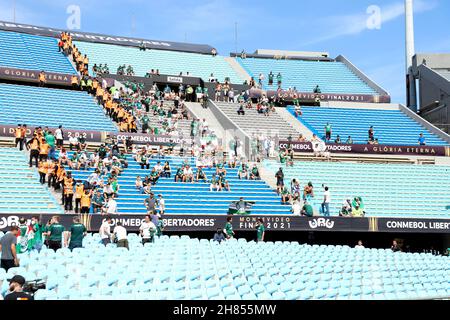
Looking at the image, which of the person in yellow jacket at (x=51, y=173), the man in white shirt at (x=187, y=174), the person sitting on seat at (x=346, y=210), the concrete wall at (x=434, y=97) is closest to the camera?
the person in yellow jacket at (x=51, y=173)

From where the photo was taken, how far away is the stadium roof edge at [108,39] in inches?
1741

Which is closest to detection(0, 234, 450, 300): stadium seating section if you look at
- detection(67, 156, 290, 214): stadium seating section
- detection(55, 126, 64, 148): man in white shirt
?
detection(67, 156, 290, 214): stadium seating section

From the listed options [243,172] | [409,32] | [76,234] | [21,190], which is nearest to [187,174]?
[243,172]

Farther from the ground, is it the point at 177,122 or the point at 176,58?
the point at 176,58

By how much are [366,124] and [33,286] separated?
33368 millimetres

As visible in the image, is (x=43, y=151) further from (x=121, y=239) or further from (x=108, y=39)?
(x=108, y=39)

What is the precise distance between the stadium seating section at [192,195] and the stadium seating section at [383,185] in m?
2.25

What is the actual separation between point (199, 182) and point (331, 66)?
27368mm

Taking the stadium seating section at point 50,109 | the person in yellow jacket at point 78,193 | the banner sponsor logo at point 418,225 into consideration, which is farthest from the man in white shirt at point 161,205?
the stadium seating section at point 50,109

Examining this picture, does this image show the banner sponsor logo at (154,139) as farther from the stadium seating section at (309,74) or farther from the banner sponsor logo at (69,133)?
the stadium seating section at (309,74)

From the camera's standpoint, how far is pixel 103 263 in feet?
39.1

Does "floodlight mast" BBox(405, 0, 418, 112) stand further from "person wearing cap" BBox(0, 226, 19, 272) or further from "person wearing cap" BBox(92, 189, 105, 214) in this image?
"person wearing cap" BBox(0, 226, 19, 272)
